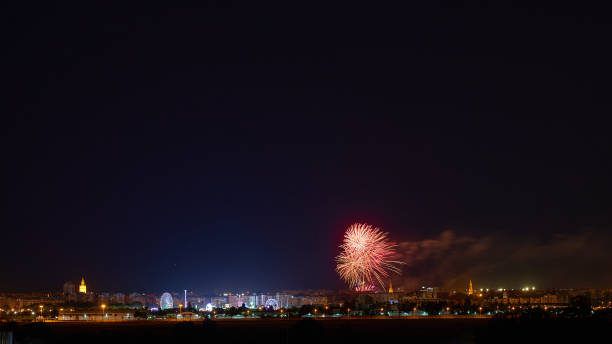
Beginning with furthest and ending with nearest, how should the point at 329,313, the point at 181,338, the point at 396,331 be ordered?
1. the point at 329,313
2. the point at 396,331
3. the point at 181,338

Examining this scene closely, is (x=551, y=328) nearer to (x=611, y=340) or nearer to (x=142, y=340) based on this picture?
(x=611, y=340)

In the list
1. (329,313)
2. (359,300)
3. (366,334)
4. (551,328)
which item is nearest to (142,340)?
(366,334)

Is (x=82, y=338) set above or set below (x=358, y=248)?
below

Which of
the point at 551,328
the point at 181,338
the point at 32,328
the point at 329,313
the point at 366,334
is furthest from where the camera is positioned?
the point at 329,313

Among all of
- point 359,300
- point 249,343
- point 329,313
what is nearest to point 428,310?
point 329,313

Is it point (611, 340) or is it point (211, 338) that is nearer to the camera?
point (611, 340)

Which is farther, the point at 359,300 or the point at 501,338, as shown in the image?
the point at 359,300

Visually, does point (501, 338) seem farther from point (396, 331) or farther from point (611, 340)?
point (396, 331)

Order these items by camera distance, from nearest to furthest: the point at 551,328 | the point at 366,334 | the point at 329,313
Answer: the point at 551,328 → the point at 366,334 → the point at 329,313

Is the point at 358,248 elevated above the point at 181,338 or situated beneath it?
elevated above
